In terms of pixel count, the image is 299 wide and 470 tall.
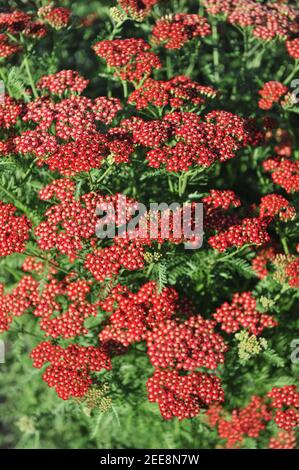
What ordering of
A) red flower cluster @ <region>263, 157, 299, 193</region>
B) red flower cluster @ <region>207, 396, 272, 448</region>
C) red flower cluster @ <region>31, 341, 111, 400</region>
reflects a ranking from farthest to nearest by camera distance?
red flower cluster @ <region>207, 396, 272, 448</region>
red flower cluster @ <region>263, 157, 299, 193</region>
red flower cluster @ <region>31, 341, 111, 400</region>

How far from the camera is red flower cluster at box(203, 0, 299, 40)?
21.8 ft

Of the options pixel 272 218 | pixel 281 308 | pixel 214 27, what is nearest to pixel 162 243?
pixel 272 218

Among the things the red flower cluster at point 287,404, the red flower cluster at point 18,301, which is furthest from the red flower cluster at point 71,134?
the red flower cluster at point 287,404

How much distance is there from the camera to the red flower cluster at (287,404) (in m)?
5.56

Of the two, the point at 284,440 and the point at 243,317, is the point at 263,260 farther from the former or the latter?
the point at 284,440

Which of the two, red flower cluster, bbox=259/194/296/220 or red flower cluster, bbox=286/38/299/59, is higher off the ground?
red flower cluster, bbox=286/38/299/59

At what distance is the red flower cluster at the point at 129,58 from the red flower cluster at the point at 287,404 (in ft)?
11.8

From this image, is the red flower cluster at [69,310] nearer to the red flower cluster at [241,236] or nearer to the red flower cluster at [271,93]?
the red flower cluster at [241,236]

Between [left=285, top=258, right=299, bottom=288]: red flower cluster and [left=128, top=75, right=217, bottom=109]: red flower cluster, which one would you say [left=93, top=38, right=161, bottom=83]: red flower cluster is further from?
[left=285, top=258, right=299, bottom=288]: red flower cluster

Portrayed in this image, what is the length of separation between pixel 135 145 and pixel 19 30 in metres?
2.26

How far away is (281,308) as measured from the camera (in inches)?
247

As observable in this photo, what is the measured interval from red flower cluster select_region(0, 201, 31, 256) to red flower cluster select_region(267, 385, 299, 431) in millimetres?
2950

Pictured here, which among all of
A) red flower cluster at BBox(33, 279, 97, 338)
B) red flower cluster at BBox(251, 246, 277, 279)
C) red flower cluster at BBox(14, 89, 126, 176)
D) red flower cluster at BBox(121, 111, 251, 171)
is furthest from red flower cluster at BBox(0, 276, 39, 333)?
red flower cluster at BBox(251, 246, 277, 279)

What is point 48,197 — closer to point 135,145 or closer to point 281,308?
point 135,145
